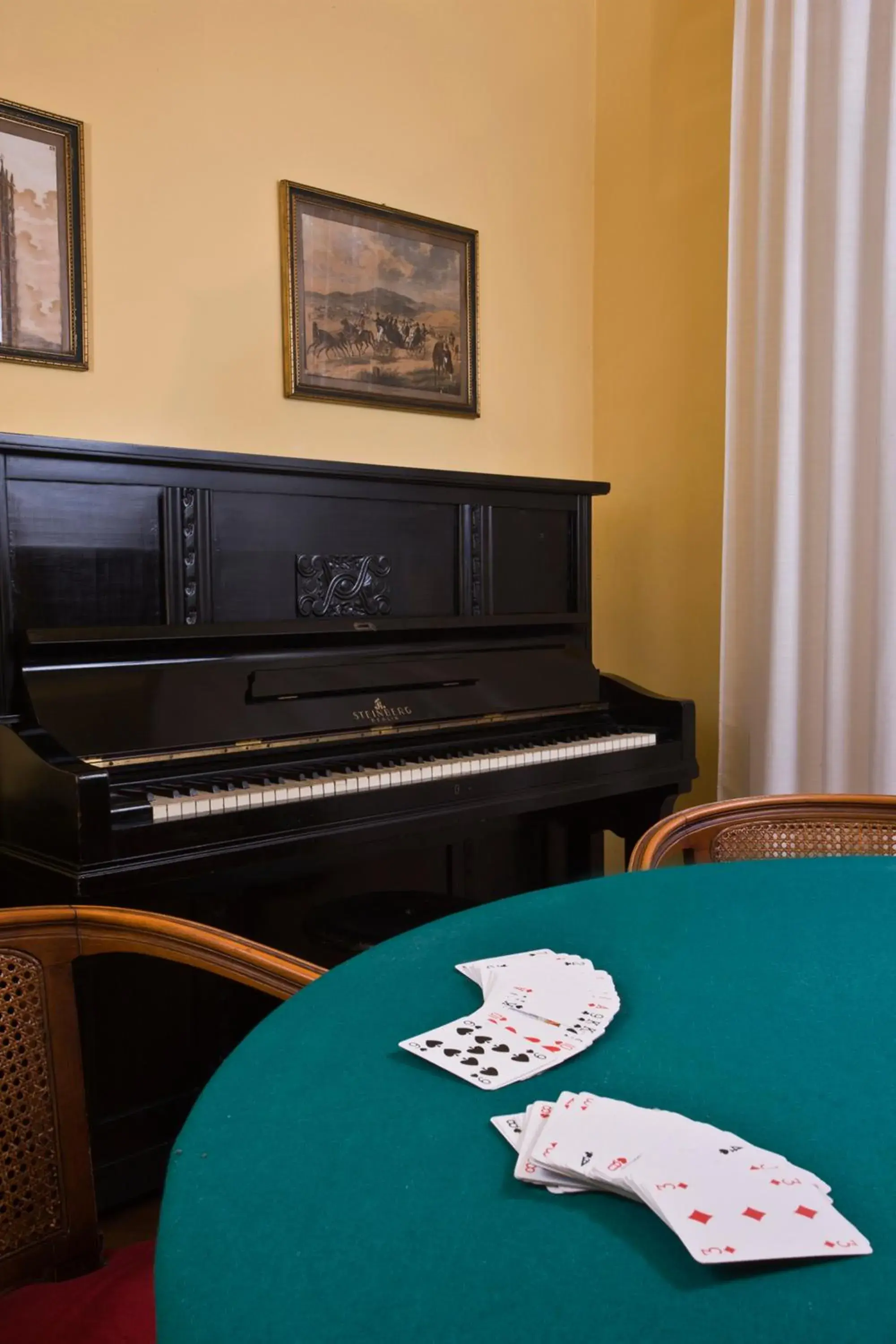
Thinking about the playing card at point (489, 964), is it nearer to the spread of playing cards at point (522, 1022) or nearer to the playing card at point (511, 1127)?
the spread of playing cards at point (522, 1022)

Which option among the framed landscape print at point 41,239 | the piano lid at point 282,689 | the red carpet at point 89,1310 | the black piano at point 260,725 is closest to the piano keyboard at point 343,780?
the black piano at point 260,725

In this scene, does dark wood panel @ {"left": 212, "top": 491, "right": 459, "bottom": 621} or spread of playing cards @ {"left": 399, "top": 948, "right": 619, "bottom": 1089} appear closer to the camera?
spread of playing cards @ {"left": 399, "top": 948, "right": 619, "bottom": 1089}

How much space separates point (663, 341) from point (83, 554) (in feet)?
7.52

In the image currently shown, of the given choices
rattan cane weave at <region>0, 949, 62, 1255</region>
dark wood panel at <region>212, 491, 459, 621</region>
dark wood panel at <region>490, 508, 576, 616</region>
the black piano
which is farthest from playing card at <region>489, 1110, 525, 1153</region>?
dark wood panel at <region>490, 508, 576, 616</region>

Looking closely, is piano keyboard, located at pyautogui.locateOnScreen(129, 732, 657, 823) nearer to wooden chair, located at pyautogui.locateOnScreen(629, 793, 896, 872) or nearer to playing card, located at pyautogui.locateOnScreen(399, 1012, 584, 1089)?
wooden chair, located at pyautogui.locateOnScreen(629, 793, 896, 872)

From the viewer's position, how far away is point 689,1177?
0.66 metres

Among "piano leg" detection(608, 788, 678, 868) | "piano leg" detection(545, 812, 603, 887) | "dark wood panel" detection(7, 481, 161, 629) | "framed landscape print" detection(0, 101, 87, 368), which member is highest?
"framed landscape print" detection(0, 101, 87, 368)

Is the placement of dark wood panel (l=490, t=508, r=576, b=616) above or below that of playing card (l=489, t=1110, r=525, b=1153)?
above

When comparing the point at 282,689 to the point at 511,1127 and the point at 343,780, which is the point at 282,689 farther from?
the point at 511,1127

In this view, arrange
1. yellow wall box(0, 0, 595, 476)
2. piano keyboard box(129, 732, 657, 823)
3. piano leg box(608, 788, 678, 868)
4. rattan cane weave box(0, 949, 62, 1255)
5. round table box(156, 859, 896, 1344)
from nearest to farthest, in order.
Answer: round table box(156, 859, 896, 1344) < rattan cane weave box(0, 949, 62, 1255) < piano keyboard box(129, 732, 657, 823) < yellow wall box(0, 0, 595, 476) < piano leg box(608, 788, 678, 868)

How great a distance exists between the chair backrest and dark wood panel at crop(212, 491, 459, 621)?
1446 mm

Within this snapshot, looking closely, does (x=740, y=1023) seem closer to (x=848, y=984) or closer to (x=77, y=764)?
(x=848, y=984)

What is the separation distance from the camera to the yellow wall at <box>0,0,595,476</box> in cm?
272

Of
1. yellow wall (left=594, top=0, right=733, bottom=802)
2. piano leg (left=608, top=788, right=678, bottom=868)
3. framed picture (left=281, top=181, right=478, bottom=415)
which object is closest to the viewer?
piano leg (left=608, top=788, right=678, bottom=868)
